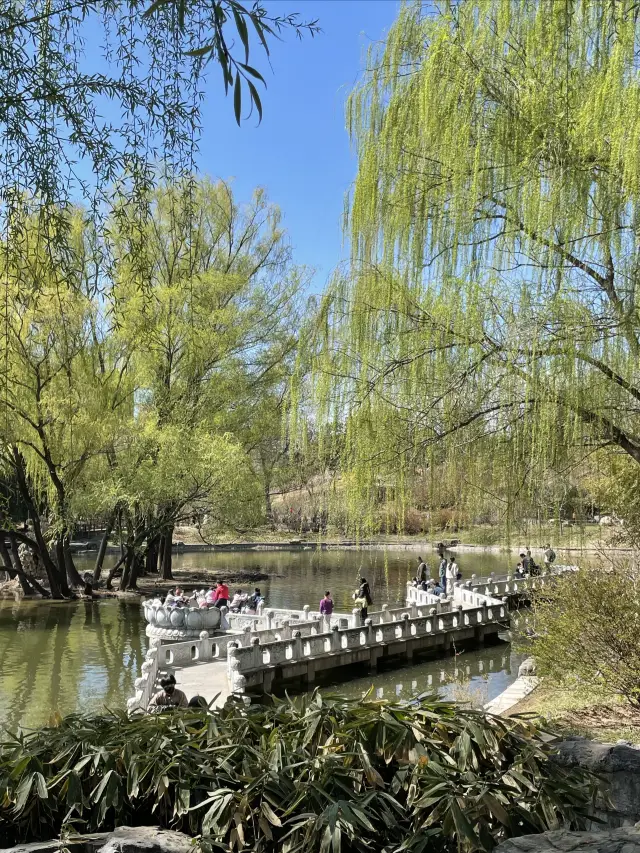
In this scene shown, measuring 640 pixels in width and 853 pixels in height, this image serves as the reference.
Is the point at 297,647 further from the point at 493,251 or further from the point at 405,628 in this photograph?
the point at 493,251

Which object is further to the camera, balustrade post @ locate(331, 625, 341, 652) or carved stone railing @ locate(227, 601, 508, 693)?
balustrade post @ locate(331, 625, 341, 652)

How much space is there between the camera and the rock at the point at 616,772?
191 inches

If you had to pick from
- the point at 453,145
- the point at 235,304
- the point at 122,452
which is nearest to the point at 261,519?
the point at 122,452

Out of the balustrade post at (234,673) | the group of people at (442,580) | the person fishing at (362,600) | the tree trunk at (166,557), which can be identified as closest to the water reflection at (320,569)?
the group of people at (442,580)

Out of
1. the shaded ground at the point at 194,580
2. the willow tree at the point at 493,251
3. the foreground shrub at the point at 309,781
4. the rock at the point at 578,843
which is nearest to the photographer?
the rock at the point at 578,843

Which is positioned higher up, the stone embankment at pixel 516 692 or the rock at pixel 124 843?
the rock at pixel 124 843

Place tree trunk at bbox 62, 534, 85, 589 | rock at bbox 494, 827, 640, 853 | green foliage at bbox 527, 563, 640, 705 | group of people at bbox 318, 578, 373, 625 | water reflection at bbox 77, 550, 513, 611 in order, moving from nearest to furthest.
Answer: rock at bbox 494, 827, 640, 853 < green foliage at bbox 527, 563, 640, 705 < group of people at bbox 318, 578, 373, 625 < tree trunk at bbox 62, 534, 85, 589 < water reflection at bbox 77, 550, 513, 611

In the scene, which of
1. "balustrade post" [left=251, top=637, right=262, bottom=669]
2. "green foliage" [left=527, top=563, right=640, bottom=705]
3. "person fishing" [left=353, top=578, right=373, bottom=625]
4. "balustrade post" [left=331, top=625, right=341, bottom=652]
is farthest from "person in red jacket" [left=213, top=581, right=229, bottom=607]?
"green foliage" [left=527, top=563, right=640, bottom=705]

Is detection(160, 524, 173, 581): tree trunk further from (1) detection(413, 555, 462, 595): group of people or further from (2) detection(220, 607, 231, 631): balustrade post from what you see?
(2) detection(220, 607, 231, 631): balustrade post

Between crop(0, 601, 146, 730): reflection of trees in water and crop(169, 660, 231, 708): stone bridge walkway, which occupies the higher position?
crop(169, 660, 231, 708): stone bridge walkway

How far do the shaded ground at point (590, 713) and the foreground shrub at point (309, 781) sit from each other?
3.63 meters

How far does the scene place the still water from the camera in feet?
47.8

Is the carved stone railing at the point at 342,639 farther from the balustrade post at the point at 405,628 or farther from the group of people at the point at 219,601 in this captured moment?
the group of people at the point at 219,601

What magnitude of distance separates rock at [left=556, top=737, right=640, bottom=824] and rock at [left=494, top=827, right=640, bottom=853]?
120cm
